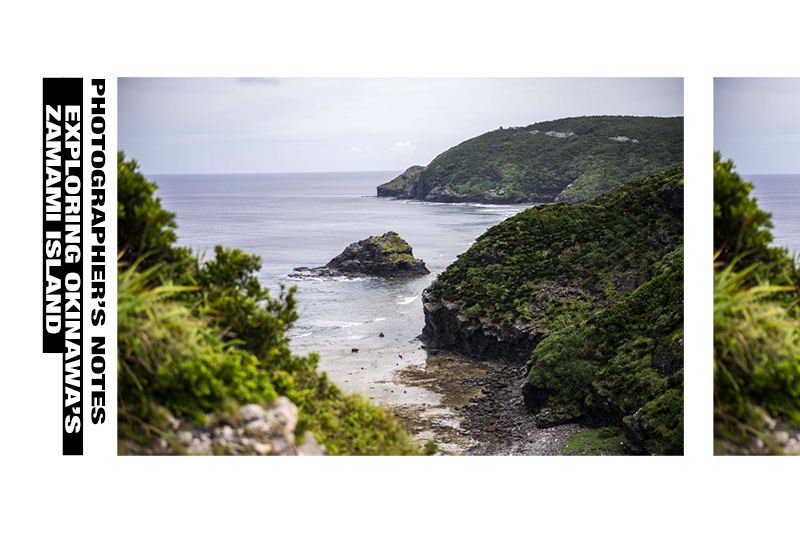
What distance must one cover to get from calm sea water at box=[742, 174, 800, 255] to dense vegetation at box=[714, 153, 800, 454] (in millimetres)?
72

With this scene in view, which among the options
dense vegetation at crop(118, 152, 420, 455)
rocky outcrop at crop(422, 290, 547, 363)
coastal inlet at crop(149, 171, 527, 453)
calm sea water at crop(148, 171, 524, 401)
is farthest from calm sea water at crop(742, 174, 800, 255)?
rocky outcrop at crop(422, 290, 547, 363)

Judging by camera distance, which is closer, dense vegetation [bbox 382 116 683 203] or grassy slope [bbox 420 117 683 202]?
dense vegetation [bbox 382 116 683 203]

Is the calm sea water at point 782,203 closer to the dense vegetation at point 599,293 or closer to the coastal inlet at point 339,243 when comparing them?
the dense vegetation at point 599,293

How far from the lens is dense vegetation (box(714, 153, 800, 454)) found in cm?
371

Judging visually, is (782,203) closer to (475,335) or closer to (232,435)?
(232,435)

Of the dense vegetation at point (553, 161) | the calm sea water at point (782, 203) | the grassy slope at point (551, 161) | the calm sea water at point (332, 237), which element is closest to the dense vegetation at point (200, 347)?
the calm sea water at point (332, 237)

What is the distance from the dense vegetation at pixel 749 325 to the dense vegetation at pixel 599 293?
1973 mm

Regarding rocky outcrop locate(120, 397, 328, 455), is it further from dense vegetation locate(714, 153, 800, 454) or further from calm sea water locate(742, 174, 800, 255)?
calm sea water locate(742, 174, 800, 255)

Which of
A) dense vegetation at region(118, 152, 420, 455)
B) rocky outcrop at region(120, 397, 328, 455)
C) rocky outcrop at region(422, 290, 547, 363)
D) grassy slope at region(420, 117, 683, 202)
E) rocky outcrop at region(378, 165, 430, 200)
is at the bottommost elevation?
rocky outcrop at region(422, 290, 547, 363)

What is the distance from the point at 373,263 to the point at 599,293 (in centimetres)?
1171

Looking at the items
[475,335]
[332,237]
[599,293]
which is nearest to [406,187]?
[332,237]

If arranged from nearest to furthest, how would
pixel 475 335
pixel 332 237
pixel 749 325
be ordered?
1. pixel 749 325
2. pixel 475 335
3. pixel 332 237

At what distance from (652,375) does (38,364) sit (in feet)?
24.5

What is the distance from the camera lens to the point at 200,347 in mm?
3656
